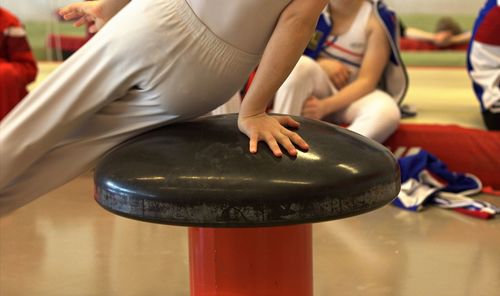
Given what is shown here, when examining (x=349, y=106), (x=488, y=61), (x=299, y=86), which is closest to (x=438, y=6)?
(x=488, y=61)

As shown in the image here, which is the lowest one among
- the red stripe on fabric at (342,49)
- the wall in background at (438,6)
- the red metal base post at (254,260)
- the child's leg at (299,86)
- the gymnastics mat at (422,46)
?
the gymnastics mat at (422,46)

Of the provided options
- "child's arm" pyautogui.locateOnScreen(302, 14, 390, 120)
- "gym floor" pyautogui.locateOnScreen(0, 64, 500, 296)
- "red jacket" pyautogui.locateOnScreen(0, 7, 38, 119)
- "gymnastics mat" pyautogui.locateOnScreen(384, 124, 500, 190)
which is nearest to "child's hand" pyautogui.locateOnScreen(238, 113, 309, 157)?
"gym floor" pyautogui.locateOnScreen(0, 64, 500, 296)

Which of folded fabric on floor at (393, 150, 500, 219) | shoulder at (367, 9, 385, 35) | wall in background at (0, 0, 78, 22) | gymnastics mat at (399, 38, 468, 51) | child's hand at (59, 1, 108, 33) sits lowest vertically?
wall in background at (0, 0, 78, 22)

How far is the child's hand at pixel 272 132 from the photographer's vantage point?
124 cm

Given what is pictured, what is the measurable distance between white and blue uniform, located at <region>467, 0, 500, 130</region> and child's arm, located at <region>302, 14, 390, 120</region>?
35cm

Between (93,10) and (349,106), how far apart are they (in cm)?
157

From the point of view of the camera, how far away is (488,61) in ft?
9.73

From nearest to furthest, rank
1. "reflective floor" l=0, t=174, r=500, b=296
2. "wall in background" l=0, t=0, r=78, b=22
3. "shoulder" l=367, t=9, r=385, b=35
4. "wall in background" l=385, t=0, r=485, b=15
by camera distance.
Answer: "reflective floor" l=0, t=174, r=500, b=296, "shoulder" l=367, t=9, r=385, b=35, "wall in background" l=385, t=0, r=485, b=15, "wall in background" l=0, t=0, r=78, b=22

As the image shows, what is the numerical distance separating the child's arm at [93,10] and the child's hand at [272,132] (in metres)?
0.40

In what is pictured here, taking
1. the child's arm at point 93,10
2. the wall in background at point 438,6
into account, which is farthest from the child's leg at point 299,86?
the wall in background at point 438,6

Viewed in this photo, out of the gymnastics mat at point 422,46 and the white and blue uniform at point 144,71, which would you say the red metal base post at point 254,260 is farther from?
the gymnastics mat at point 422,46

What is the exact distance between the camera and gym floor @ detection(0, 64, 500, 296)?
6.61 feet

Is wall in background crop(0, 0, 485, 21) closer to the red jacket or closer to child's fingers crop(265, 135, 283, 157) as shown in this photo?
the red jacket

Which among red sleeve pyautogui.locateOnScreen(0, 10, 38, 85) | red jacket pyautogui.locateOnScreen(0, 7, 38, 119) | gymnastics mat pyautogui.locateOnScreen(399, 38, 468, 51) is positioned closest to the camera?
red jacket pyautogui.locateOnScreen(0, 7, 38, 119)
